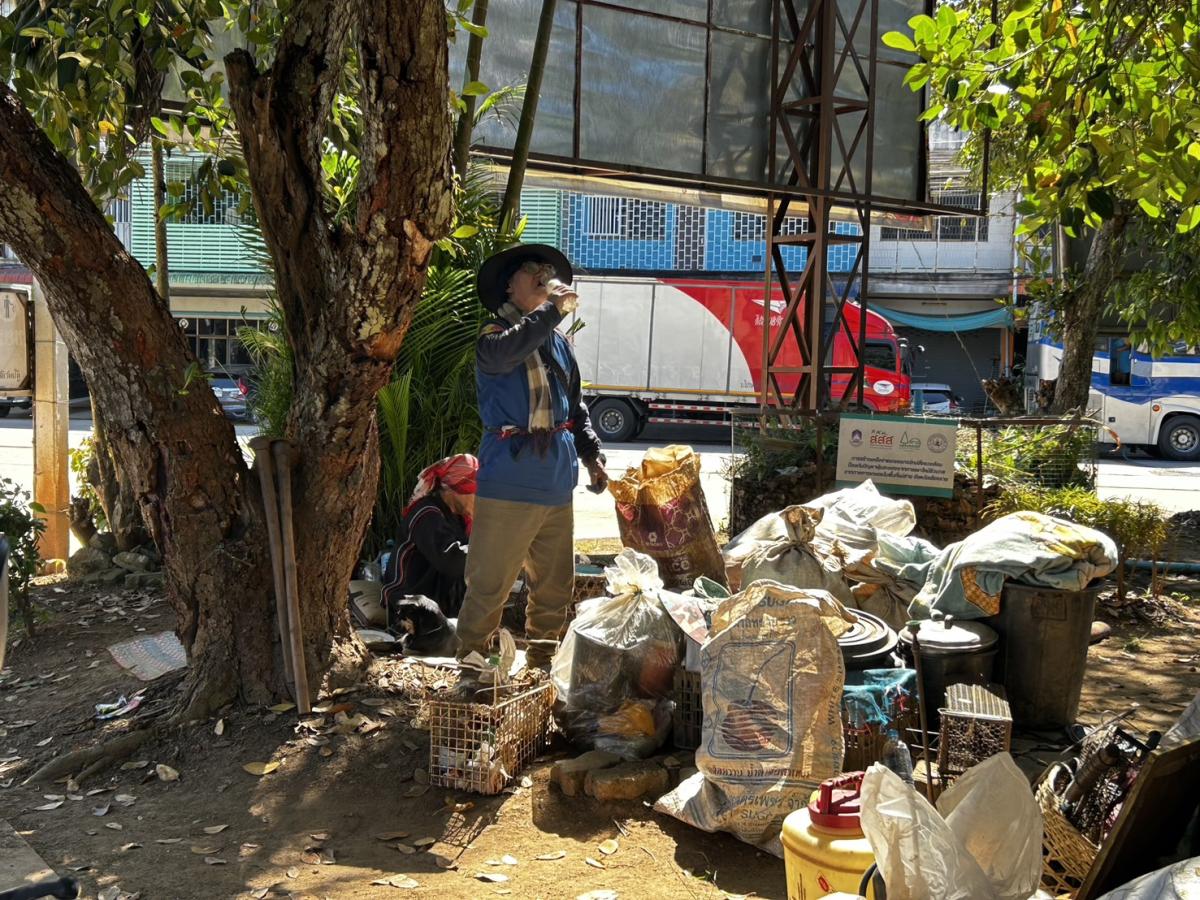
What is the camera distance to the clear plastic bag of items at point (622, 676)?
468 centimetres

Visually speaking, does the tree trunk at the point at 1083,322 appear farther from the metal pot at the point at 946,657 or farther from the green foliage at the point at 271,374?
the green foliage at the point at 271,374

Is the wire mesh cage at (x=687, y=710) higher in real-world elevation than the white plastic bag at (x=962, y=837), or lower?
lower

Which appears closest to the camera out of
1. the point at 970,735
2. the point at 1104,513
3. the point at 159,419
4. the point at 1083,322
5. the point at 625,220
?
the point at 970,735

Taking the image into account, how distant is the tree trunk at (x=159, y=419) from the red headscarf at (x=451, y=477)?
1500 millimetres

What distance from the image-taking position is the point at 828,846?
297 cm

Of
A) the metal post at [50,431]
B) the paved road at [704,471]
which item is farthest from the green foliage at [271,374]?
the paved road at [704,471]

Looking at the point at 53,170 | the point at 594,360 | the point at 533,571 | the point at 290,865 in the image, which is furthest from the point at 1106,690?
the point at 594,360

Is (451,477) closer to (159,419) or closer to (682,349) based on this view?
(159,419)

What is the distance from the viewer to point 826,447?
8.98 meters

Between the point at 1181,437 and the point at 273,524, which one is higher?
the point at 273,524

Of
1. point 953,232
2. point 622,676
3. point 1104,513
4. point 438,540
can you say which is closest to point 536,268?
point 438,540

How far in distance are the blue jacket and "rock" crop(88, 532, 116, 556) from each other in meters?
4.20

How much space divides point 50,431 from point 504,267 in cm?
470

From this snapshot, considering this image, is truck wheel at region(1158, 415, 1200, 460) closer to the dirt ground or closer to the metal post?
the dirt ground
